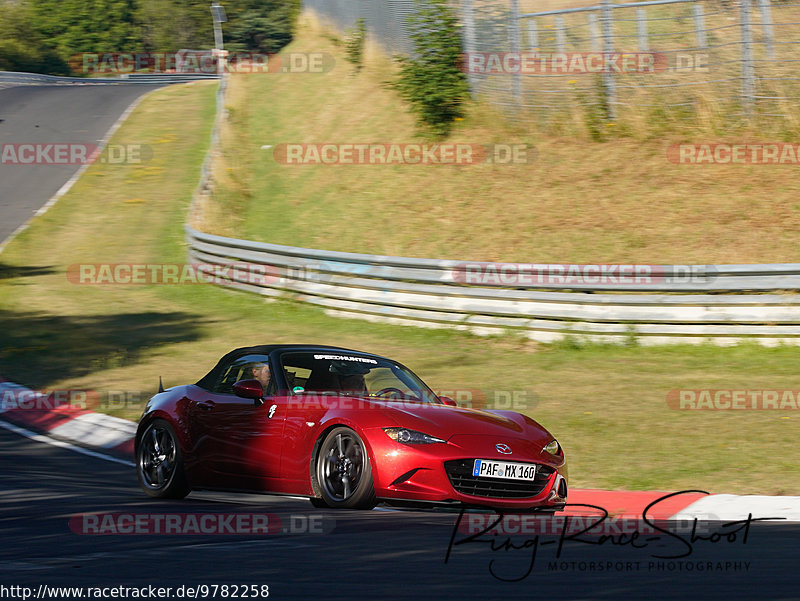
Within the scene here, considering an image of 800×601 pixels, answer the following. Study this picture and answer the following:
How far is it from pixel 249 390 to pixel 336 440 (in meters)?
Answer: 0.86

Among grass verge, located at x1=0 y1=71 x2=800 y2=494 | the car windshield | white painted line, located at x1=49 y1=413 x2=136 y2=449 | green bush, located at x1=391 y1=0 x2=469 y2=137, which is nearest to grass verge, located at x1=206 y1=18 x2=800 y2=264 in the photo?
green bush, located at x1=391 y1=0 x2=469 y2=137

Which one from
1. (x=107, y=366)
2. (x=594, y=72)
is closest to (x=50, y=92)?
(x=594, y=72)

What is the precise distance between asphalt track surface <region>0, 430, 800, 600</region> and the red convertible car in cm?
24

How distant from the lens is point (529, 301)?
1497 centimetres

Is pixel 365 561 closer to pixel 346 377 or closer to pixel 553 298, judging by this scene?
pixel 346 377

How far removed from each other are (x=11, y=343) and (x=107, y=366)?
2.53 metres

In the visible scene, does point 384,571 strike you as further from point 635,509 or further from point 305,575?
point 635,509

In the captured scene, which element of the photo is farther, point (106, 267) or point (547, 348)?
point (106, 267)

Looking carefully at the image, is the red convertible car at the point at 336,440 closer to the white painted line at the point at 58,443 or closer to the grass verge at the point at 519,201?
the white painted line at the point at 58,443

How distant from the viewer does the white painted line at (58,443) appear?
9953mm

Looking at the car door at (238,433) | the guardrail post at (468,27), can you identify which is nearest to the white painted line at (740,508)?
the car door at (238,433)

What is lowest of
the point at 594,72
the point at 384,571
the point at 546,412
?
the point at 546,412

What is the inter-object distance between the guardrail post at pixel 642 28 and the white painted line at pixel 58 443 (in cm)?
1393

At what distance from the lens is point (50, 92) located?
46406 millimetres
